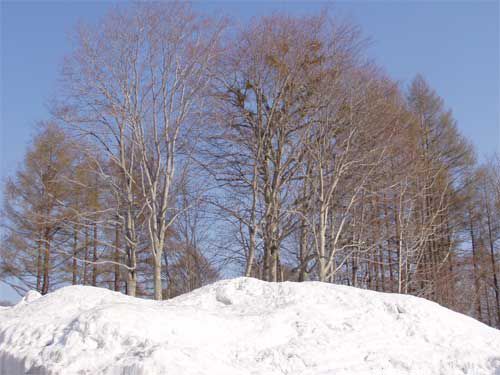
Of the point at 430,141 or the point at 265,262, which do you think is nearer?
the point at 265,262

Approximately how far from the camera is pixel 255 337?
8383 mm

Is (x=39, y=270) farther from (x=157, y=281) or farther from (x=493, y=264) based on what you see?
(x=493, y=264)

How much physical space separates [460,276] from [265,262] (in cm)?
1059

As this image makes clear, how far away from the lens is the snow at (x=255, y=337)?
24.4ft

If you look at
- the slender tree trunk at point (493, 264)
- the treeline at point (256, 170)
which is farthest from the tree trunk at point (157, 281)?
the slender tree trunk at point (493, 264)

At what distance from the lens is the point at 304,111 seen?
1780 centimetres

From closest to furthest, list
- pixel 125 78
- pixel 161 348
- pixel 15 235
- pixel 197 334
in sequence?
pixel 161 348, pixel 197 334, pixel 125 78, pixel 15 235

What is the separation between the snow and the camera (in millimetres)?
7426

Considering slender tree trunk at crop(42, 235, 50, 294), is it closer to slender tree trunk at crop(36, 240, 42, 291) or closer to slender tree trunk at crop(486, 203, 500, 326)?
A: slender tree trunk at crop(36, 240, 42, 291)

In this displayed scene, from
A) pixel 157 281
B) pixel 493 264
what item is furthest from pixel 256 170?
pixel 493 264

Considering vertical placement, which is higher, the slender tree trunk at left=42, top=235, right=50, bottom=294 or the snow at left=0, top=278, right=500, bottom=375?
the slender tree trunk at left=42, top=235, right=50, bottom=294

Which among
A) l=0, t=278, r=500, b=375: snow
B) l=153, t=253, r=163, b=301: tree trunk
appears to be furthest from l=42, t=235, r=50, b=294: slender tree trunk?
l=0, t=278, r=500, b=375: snow

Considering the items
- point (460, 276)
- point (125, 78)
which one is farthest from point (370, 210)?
point (125, 78)

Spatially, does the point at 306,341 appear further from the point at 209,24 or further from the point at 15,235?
the point at 15,235
